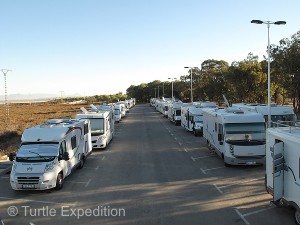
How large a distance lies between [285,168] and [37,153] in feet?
32.4

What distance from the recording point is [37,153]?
15.5m

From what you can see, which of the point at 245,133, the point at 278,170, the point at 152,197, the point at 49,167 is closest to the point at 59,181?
the point at 49,167

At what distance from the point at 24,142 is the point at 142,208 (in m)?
6.74

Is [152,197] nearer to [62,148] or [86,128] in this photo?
[62,148]

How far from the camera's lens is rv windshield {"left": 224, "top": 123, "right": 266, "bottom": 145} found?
1855cm

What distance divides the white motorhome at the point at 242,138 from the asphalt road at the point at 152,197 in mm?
636

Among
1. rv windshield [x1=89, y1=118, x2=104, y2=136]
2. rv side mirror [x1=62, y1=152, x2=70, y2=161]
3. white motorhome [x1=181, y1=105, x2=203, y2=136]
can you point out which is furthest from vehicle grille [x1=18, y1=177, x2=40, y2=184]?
white motorhome [x1=181, y1=105, x2=203, y2=136]

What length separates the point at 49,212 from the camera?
1255cm

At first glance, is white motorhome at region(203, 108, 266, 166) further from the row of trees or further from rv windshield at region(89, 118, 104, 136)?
the row of trees

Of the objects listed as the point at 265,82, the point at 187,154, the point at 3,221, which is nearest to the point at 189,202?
the point at 3,221

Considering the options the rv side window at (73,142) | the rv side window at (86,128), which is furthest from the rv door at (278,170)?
the rv side window at (86,128)

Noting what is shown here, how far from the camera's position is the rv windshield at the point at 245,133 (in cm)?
1855

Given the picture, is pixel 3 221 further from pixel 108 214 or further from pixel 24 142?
pixel 24 142

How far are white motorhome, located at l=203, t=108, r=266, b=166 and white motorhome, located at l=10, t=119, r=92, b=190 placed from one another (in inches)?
304
